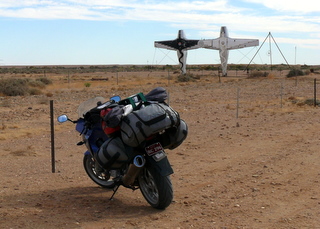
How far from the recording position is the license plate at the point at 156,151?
231 inches

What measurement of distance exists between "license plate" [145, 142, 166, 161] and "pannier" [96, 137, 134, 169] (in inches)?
10.0

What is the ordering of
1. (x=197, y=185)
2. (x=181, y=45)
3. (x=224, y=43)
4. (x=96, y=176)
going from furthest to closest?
1. (x=224, y=43)
2. (x=181, y=45)
3. (x=197, y=185)
4. (x=96, y=176)

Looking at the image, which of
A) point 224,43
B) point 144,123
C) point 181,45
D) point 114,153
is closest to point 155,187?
point 114,153

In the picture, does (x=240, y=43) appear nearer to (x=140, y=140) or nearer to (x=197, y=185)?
(x=197, y=185)

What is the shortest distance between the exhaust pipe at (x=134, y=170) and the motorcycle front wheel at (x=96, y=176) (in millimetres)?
892

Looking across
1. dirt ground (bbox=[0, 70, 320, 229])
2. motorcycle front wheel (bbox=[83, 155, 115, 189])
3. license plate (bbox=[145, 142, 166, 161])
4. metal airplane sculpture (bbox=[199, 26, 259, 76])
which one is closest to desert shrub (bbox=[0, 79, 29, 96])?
dirt ground (bbox=[0, 70, 320, 229])

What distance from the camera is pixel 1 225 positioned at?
563 centimetres

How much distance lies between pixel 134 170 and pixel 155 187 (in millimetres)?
332

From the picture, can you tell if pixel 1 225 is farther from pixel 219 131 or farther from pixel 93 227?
pixel 219 131

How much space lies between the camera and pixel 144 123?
5.69 metres

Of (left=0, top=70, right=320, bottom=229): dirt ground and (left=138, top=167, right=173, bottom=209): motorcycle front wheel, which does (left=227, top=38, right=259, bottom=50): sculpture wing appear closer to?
(left=0, top=70, right=320, bottom=229): dirt ground

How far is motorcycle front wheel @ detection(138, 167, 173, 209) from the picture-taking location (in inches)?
232

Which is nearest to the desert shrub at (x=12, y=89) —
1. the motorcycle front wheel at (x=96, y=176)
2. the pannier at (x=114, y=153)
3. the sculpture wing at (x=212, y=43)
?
the motorcycle front wheel at (x=96, y=176)

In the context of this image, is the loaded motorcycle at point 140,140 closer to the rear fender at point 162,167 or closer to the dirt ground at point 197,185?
the rear fender at point 162,167
